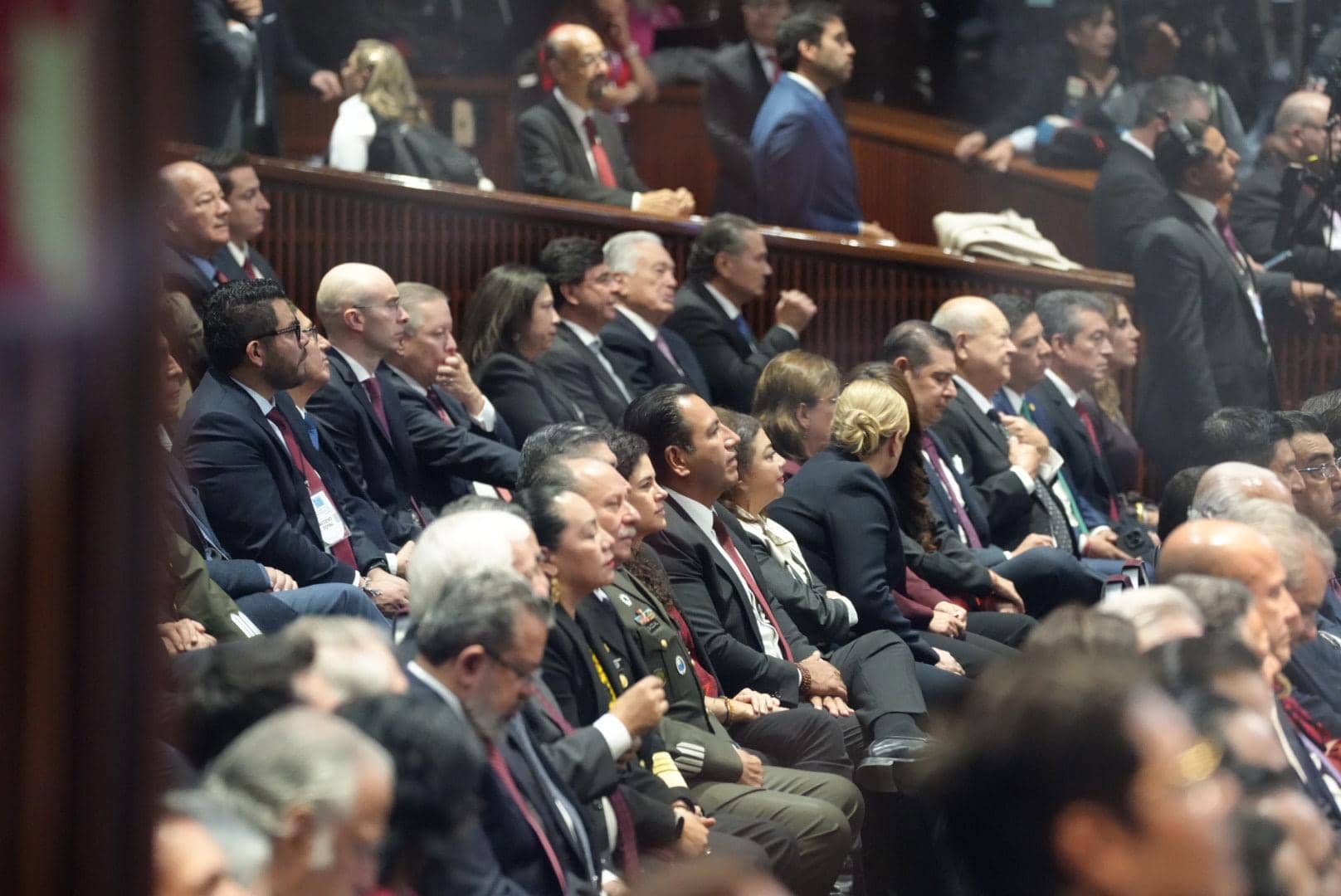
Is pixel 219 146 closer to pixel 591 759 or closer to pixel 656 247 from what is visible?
pixel 656 247

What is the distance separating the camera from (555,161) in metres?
5.71

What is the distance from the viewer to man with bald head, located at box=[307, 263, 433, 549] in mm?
3920

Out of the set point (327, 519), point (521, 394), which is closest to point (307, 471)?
point (327, 519)

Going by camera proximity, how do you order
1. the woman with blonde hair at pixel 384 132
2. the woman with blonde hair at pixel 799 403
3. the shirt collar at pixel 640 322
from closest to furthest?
1. the woman with blonde hair at pixel 799 403
2. the shirt collar at pixel 640 322
3. the woman with blonde hair at pixel 384 132

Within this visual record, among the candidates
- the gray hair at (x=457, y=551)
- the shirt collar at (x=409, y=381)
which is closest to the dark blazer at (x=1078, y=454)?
the shirt collar at (x=409, y=381)

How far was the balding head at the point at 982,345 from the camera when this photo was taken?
4.99 m

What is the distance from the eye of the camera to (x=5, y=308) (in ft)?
3.06

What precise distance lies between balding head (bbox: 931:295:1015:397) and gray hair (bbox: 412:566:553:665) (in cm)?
284

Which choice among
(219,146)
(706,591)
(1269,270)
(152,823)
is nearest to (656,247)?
(219,146)

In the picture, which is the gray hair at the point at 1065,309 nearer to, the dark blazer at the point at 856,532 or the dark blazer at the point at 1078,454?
the dark blazer at the point at 1078,454

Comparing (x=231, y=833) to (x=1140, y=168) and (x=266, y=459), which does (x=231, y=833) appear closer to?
(x=266, y=459)

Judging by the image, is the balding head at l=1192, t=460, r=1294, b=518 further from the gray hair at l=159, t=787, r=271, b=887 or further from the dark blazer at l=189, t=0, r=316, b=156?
the dark blazer at l=189, t=0, r=316, b=156

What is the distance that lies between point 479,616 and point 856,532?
1746mm

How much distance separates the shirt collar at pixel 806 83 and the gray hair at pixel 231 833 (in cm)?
453
